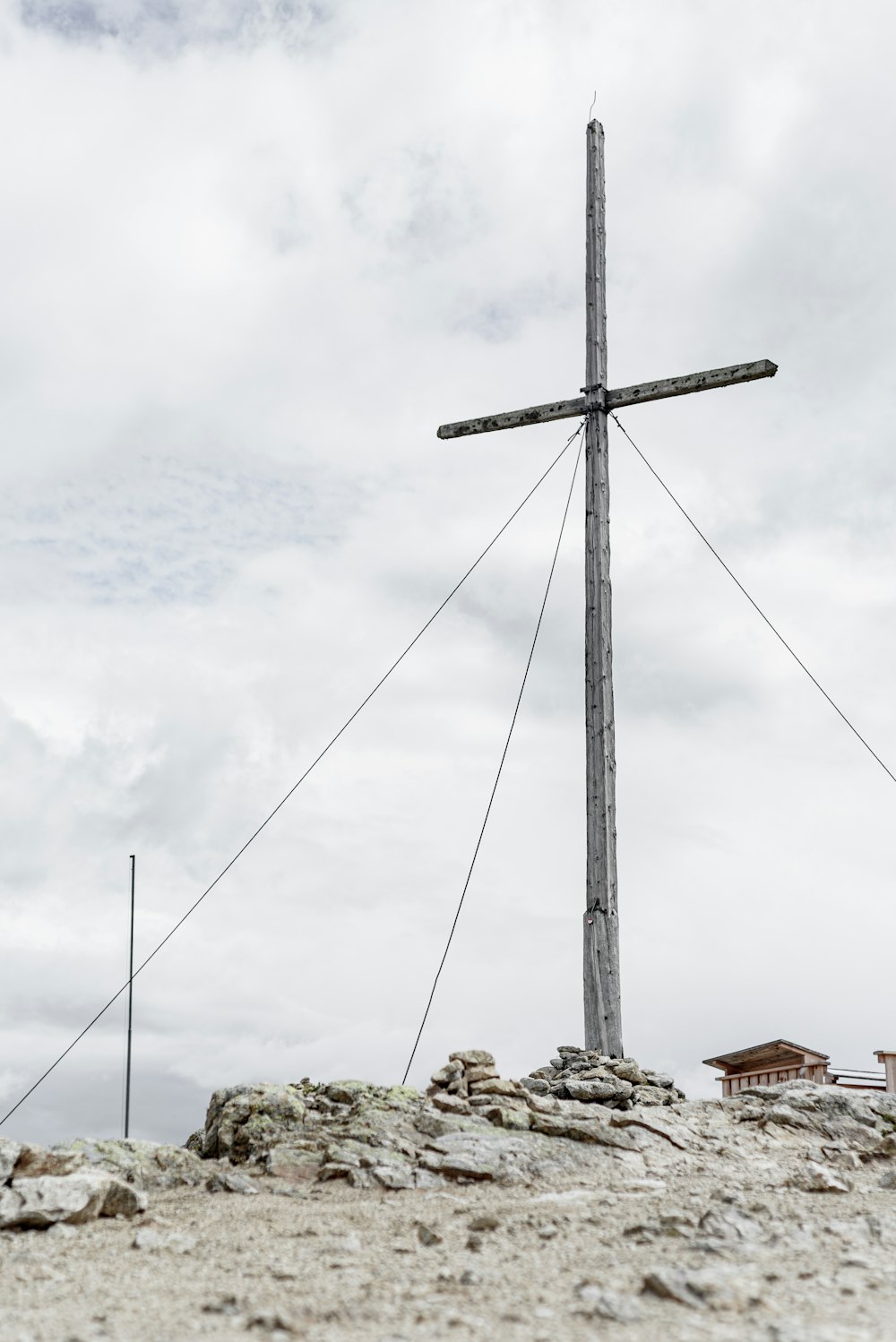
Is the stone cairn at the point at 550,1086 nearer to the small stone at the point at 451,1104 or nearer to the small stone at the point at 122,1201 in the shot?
the small stone at the point at 451,1104

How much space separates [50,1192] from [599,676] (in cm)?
968

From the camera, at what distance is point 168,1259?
27.6 feet

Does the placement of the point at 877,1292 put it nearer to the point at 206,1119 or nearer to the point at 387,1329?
the point at 387,1329

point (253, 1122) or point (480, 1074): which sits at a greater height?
point (480, 1074)

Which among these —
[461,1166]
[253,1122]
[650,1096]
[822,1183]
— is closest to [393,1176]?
[461,1166]

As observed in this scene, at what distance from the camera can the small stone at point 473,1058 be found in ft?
42.7

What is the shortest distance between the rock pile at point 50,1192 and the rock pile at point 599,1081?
207 inches

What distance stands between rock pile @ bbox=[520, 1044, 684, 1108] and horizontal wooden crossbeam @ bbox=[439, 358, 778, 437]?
30.7 ft

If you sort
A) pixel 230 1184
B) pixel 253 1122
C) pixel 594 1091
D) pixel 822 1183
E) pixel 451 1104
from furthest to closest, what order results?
pixel 594 1091
pixel 451 1104
pixel 253 1122
pixel 822 1183
pixel 230 1184

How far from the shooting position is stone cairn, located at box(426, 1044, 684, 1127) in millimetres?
12219

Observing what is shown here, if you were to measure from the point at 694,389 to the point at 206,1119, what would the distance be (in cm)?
1200

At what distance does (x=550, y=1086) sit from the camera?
44.5 feet

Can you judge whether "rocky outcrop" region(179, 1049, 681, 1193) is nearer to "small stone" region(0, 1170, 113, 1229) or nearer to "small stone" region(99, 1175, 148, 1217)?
"small stone" region(99, 1175, 148, 1217)

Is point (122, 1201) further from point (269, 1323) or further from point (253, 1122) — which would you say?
point (269, 1323)
